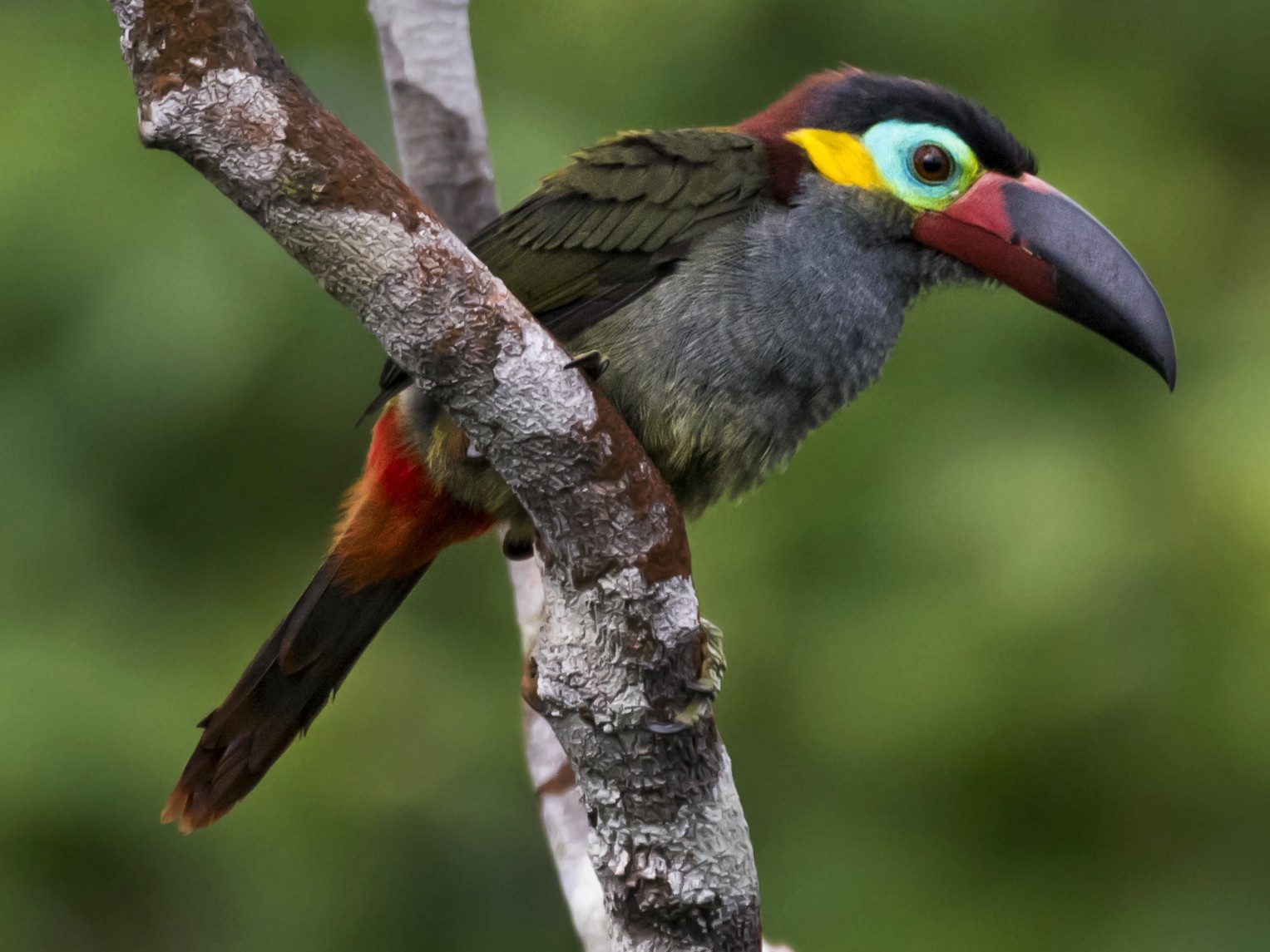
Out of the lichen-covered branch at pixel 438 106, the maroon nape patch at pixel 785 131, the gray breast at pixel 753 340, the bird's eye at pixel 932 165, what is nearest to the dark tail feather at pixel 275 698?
the gray breast at pixel 753 340

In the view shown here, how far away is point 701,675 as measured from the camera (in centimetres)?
204

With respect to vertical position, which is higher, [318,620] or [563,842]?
[318,620]

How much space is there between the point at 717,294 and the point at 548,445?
0.66 meters

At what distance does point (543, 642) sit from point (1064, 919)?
6.97ft

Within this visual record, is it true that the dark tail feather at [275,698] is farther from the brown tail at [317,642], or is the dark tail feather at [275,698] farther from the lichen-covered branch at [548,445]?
the lichen-covered branch at [548,445]

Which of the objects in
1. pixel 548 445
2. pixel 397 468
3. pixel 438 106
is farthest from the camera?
pixel 438 106

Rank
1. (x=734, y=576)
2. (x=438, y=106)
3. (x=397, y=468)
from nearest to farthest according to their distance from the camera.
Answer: (x=397, y=468) → (x=438, y=106) → (x=734, y=576)

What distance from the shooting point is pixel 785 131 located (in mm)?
2746

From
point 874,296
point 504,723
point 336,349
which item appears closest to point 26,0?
point 336,349

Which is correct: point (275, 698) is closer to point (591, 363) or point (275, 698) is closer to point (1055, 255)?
point (591, 363)

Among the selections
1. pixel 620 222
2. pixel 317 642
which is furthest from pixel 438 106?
pixel 317 642

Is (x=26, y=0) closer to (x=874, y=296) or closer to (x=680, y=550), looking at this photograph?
(x=874, y=296)

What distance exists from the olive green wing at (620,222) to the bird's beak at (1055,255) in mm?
346

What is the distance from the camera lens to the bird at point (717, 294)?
2.50 meters
